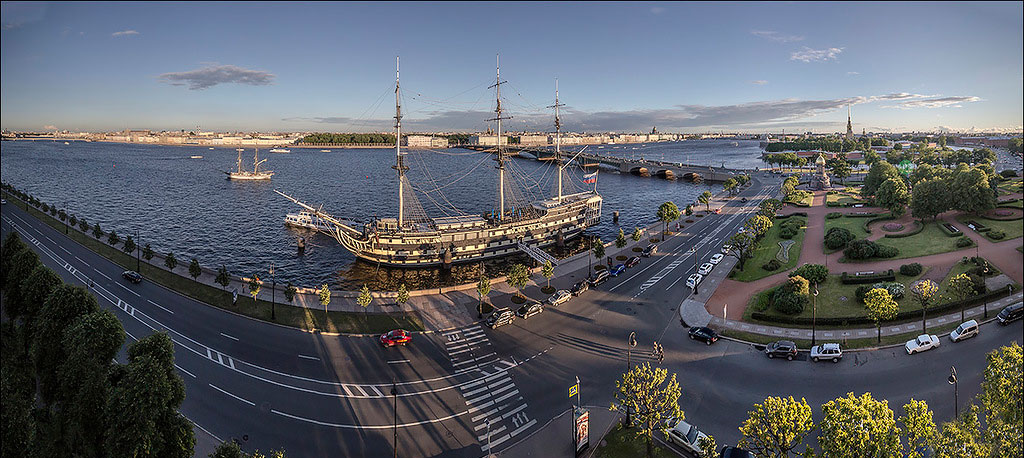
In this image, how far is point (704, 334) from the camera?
36.9 metres

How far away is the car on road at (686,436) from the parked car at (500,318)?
18.0m

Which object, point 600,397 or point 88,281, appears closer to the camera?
point 600,397

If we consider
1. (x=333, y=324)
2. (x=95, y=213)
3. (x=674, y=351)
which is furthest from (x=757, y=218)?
(x=95, y=213)

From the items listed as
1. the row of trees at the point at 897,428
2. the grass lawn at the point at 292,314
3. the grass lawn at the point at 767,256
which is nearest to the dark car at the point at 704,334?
the row of trees at the point at 897,428

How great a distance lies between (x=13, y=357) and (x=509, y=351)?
103ft

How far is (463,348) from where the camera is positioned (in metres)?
36.7

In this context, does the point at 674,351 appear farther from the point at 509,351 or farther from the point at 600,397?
the point at 509,351

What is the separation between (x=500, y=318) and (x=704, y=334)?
53.8ft

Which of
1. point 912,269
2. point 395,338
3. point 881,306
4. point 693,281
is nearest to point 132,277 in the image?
point 395,338

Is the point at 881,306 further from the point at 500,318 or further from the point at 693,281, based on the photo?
the point at 500,318

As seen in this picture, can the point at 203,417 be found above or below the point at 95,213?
below

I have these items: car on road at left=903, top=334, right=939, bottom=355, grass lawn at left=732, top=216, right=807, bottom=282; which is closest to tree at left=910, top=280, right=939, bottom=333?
car on road at left=903, top=334, right=939, bottom=355

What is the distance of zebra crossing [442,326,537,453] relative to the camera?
2688 centimetres

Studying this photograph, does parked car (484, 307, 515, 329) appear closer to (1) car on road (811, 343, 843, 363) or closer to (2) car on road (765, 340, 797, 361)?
(2) car on road (765, 340, 797, 361)
